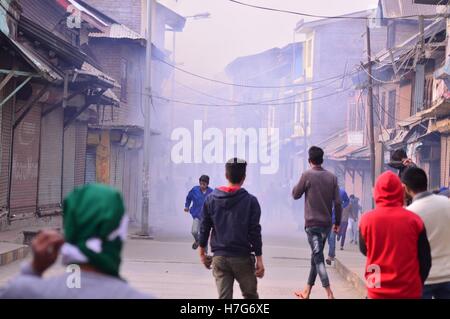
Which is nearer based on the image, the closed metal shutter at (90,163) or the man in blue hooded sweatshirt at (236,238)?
the man in blue hooded sweatshirt at (236,238)

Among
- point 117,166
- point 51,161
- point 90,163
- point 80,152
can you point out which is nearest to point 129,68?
point 117,166

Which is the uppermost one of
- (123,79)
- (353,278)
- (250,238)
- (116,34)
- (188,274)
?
(116,34)

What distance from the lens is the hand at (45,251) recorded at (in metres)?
2.86

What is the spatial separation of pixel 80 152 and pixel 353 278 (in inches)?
573

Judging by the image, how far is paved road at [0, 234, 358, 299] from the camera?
408 inches

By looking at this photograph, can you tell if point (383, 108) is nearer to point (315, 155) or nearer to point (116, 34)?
point (116, 34)

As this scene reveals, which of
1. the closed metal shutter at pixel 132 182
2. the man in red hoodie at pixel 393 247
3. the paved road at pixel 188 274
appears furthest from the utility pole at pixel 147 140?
the man in red hoodie at pixel 393 247

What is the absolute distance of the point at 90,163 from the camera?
27031mm

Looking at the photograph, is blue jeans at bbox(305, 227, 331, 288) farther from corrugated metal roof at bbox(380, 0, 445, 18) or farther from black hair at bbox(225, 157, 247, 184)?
corrugated metal roof at bbox(380, 0, 445, 18)

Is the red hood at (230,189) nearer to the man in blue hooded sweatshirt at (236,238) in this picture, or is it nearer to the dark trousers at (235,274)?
the man in blue hooded sweatshirt at (236,238)

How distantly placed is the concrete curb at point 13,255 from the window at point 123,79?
17.1 m

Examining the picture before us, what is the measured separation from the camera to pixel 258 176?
57688mm

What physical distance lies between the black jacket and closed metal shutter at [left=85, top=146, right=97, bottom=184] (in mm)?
20472
